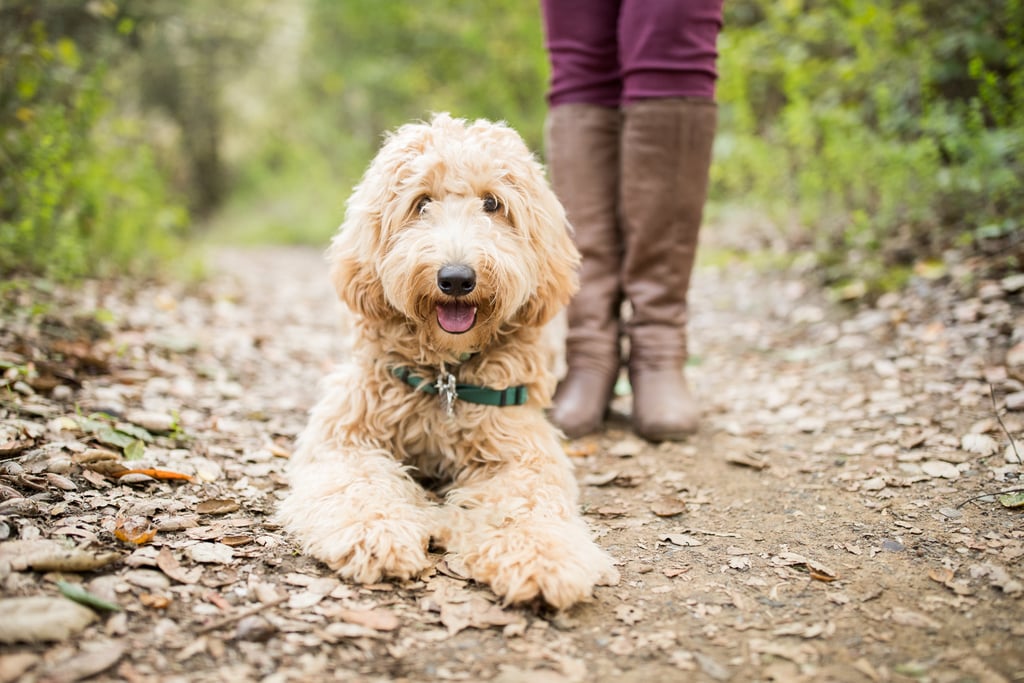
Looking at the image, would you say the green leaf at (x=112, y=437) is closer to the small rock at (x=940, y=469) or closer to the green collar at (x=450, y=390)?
the green collar at (x=450, y=390)

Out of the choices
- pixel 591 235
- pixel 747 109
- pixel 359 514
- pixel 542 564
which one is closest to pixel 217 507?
pixel 359 514

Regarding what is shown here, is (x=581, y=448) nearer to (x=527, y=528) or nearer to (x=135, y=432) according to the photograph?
(x=527, y=528)

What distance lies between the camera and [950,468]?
2592 mm

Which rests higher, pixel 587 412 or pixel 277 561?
pixel 587 412

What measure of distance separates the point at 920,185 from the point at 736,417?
247 centimetres

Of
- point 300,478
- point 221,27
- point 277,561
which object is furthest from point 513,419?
point 221,27

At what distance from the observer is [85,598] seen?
1.68 metres

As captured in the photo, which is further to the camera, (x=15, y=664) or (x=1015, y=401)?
(x=1015, y=401)

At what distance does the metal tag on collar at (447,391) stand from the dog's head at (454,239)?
10 cm

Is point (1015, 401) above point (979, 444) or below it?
above

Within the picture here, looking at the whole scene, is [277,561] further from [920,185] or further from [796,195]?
[796,195]

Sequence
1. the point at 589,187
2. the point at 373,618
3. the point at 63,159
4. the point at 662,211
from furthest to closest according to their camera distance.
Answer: the point at 63,159, the point at 589,187, the point at 662,211, the point at 373,618

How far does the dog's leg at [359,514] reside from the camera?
1997 millimetres

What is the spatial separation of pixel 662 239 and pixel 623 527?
1368 millimetres
